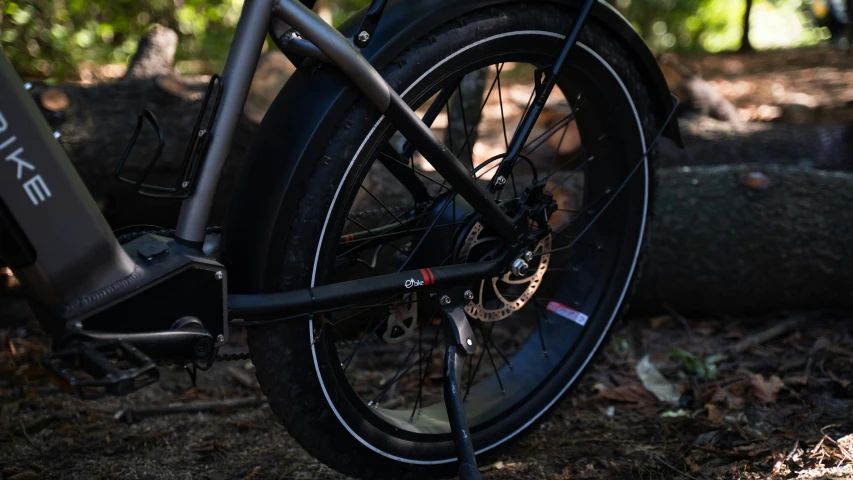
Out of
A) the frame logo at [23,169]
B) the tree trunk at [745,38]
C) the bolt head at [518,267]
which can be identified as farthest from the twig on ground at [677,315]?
the tree trunk at [745,38]

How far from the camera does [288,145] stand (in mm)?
1840

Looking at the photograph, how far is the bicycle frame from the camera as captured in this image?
63.1 inches

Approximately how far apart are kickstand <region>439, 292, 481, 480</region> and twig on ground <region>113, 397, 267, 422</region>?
3.18ft

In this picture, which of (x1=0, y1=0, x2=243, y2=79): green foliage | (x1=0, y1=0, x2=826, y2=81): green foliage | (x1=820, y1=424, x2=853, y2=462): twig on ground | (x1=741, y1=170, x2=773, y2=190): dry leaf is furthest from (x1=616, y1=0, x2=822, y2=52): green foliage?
(x1=820, y1=424, x2=853, y2=462): twig on ground

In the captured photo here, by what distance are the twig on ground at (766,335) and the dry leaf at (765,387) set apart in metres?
0.29

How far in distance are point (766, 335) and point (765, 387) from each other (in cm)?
51

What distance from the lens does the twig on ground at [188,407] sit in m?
2.68

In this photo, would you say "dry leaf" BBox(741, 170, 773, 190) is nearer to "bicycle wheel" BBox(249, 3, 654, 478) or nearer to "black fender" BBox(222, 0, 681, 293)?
"bicycle wheel" BBox(249, 3, 654, 478)

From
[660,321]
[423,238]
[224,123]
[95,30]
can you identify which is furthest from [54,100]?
[95,30]

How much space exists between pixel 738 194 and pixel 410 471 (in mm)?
2036

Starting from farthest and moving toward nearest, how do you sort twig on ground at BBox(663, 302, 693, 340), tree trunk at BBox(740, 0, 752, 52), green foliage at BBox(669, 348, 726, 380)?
tree trunk at BBox(740, 0, 752, 52)
twig on ground at BBox(663, 302, 693, 340)
green foliage at BBox(669, 348, 726, 380)

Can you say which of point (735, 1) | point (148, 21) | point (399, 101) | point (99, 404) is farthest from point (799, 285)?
point (735, 1)

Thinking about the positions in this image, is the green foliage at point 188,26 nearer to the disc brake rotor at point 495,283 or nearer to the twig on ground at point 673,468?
the disc brake rotor at point 495,283

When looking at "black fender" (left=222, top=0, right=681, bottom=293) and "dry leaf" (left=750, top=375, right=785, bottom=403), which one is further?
"dry leaf" (left=750, top=375, right=785, bottom=403)
